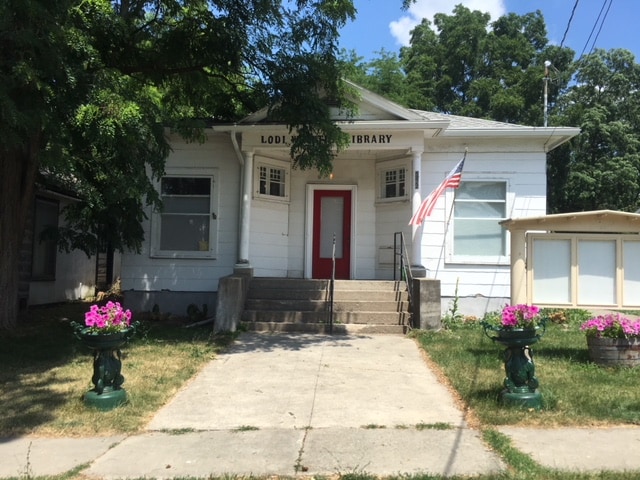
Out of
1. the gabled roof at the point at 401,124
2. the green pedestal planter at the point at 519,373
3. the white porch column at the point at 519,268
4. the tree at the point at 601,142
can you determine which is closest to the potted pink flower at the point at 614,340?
the white porch column at the point at 519,268

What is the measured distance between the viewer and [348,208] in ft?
43.7

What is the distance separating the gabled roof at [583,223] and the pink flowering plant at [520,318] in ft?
7.15

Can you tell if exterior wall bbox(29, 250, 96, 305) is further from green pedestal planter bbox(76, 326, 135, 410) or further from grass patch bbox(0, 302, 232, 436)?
green pedestal planter bbox(76, 326, 135, 410)

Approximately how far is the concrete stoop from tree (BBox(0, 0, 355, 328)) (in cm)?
264

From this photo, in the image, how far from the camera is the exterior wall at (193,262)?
1265cm

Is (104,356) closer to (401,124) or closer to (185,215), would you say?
(185,215)

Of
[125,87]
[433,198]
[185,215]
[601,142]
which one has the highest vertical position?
[601,142]

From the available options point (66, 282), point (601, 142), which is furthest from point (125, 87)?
point (601, 142)

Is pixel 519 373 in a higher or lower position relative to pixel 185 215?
lower

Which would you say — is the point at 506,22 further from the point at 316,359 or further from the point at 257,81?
the point at 316,359

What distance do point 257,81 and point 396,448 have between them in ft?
27.2

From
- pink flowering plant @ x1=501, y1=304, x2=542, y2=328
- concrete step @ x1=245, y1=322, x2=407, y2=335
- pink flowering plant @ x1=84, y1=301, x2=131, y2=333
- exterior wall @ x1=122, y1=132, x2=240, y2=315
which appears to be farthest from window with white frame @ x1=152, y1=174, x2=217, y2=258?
pink flowering plant @ x1=501, y1=304, x2=542, y2=328

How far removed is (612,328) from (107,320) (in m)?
6.31

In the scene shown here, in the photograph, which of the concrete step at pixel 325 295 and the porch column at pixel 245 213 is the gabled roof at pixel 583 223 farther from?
the porch column at pixel 245 213
